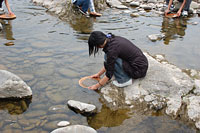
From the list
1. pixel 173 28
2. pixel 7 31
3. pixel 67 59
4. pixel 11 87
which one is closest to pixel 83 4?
pixel 7 31

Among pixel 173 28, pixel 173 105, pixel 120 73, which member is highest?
pixel 173 28

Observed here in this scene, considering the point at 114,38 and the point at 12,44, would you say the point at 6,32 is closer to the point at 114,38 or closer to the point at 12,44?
the point at 12,44

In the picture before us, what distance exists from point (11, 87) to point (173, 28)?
5925 millimetres

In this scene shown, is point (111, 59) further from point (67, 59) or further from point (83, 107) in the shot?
point (67, 59)

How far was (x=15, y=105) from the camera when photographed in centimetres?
317

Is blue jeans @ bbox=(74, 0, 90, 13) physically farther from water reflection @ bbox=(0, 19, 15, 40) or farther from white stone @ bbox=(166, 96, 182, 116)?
white stone @ bbox=(166, 96, 182, 116)

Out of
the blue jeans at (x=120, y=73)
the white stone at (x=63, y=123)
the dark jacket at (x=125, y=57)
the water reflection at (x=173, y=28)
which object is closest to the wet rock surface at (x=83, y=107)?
the white stone at (x=63, y=123)

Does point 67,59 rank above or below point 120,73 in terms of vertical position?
below

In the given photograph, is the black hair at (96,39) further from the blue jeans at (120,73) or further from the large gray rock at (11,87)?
the large gray rock at (11,87)

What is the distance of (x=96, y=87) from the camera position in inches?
139

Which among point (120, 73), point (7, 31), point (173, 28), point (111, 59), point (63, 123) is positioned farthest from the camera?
point (173, 28)

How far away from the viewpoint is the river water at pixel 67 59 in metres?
2.94

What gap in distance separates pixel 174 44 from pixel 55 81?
3729 mm

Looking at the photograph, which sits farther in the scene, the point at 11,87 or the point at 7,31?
the point at 7,31
